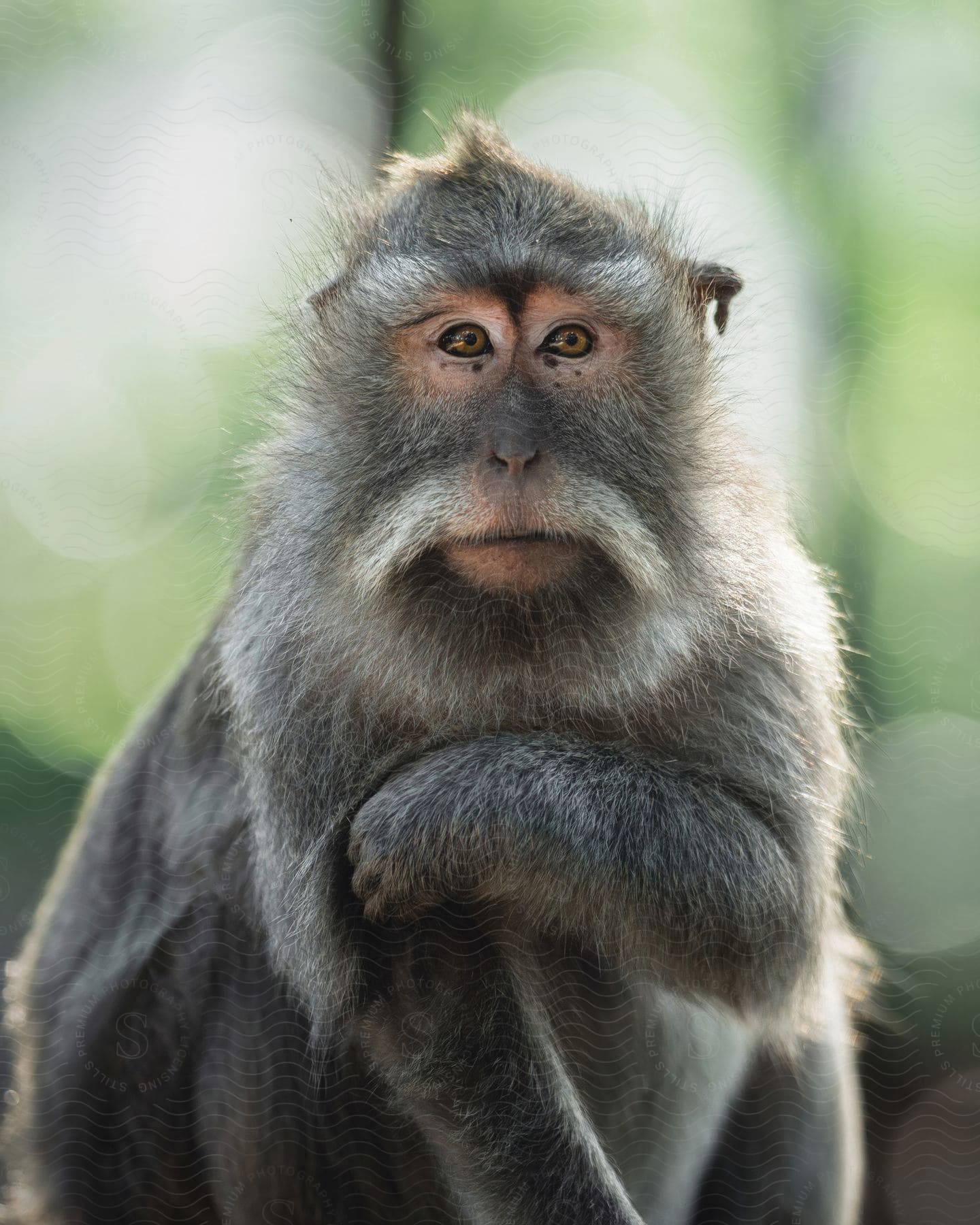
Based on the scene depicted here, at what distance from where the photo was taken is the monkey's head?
1.58 m

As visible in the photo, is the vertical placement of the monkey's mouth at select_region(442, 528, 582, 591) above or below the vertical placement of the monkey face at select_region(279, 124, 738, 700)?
below

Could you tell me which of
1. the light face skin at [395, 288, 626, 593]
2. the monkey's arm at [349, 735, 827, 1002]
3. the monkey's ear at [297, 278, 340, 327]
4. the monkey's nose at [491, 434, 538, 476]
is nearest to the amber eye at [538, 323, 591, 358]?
the light face skin at [395, 288, 626, 593]

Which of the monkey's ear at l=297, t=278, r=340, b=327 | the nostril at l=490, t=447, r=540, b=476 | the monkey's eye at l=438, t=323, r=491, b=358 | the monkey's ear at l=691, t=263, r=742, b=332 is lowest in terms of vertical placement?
the nostril at l=490, t=447, r=540, b=476

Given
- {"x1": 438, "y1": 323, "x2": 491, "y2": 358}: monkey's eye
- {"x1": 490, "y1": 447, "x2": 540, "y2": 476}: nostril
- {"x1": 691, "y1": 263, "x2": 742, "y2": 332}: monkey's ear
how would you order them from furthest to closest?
1. {"x1": 691, "y1": 263, "x2": 742, "y2": 332}: monkey's ear
2. {"x1": 438, "y1": 323, "x2": 491, "y2": 358}: monkey's eye
3. {"x1": 490, "y1": 447, "x2": 540, "y2": 476}: nostril

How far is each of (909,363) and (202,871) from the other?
1.61 m

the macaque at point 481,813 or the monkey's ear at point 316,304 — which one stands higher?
the monkey's ear at point 316,304

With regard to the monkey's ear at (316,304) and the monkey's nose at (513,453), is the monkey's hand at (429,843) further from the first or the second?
the monkey's ear at (316,304)

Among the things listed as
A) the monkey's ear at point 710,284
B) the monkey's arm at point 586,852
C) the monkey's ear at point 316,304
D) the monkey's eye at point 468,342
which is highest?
the monkey's ear at point 710,284

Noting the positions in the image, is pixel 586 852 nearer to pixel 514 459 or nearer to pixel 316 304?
pixel 514 459

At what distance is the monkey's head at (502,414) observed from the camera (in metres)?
1.58

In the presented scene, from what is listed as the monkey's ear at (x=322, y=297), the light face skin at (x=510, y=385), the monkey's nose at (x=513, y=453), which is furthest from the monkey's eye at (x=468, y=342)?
the monkey's ear at (x=322, y=297)

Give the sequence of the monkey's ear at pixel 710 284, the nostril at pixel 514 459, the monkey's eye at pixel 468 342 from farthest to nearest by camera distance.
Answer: the monkey's ear at pixel 710 284
the monkey's eye at pixel 468 342
the nostril at pixel 514 459

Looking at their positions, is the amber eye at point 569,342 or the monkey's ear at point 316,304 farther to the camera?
the monkey's ear at point 316,304

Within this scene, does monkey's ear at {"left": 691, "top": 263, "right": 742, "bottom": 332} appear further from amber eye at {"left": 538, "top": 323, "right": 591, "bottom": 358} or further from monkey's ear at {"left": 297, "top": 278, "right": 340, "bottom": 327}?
monkey's ear at {"left": 297, "top": 278, "right": 340, "bottom": 327}
